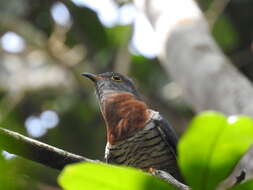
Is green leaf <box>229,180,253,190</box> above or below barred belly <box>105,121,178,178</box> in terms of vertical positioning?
above

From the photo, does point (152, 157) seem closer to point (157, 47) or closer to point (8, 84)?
point (157, 47)

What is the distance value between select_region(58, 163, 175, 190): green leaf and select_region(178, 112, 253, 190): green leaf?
8 cm

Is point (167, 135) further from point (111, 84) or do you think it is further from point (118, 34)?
point (118, 34)

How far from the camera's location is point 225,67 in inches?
156

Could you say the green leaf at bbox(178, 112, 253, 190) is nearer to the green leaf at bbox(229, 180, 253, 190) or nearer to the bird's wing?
the green leaf at bbox(229, 180, 253, 190)

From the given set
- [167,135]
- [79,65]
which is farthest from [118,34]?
[167,135]

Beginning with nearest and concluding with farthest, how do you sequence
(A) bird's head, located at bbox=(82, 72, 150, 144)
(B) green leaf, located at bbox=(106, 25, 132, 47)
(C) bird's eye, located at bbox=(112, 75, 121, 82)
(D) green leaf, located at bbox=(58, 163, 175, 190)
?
(D) green leaf, located at bbox=(58, 163, 175, 190), (A) bird's head, located at bbox=(82, 72, 150, 144), (C) bird's eye, located at bbox=(112, 75, 121, 82), (B) green leaf, located at bbox=(106, 25, 132, 47)

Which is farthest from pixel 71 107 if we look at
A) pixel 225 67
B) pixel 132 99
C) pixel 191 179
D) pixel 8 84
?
pixel 191 179

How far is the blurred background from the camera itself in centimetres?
646

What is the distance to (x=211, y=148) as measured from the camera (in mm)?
1168

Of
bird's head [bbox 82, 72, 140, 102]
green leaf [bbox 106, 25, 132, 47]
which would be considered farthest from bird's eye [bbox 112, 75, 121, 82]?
green leaf [bbox 106, 25, 132, 47]

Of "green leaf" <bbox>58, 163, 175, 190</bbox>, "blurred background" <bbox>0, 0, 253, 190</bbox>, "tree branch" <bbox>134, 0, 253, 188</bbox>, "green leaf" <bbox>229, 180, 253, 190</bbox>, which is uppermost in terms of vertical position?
"green leaf" <bbox>229, 180, 253, 190</bbox>

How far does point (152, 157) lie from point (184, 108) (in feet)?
9.36

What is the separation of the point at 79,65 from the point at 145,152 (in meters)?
3.06
